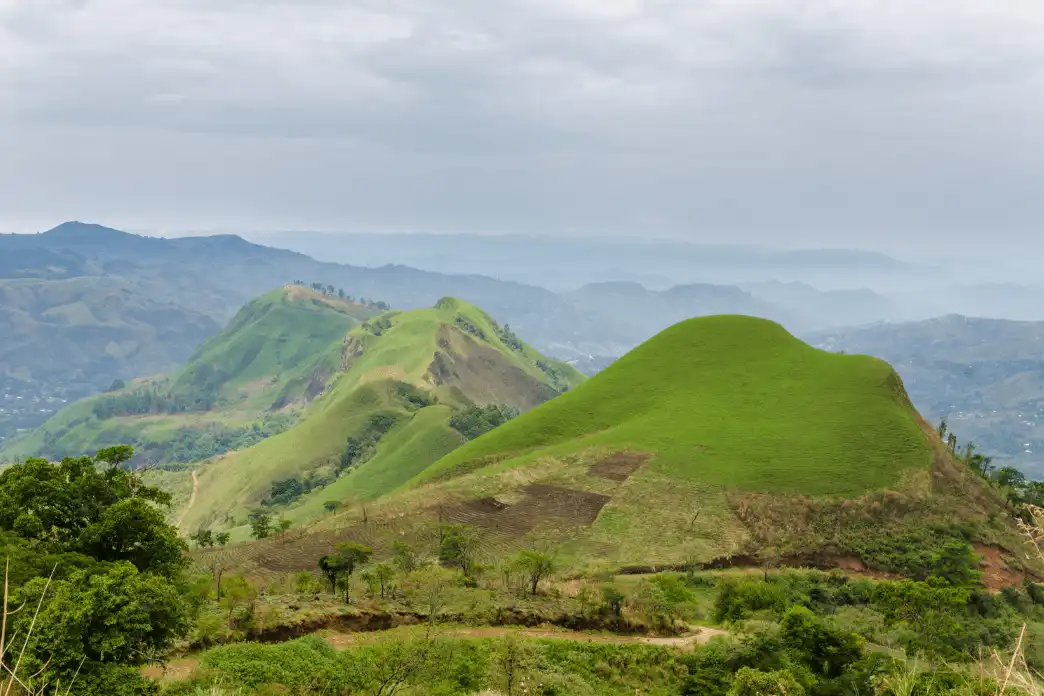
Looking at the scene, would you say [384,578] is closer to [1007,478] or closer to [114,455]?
[114,455]

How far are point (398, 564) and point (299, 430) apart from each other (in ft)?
421

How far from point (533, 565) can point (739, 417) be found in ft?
151

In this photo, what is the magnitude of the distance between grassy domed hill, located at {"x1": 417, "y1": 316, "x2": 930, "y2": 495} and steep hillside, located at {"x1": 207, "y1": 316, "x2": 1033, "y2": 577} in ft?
0.72

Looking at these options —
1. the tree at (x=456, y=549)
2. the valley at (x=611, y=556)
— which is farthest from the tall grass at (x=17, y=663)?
the tree at (x=456, y=549)

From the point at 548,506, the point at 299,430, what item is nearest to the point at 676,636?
the point at 548,506

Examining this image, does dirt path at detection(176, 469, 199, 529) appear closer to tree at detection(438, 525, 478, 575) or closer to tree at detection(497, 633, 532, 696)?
tree at detection(438, 525, 478, 575)

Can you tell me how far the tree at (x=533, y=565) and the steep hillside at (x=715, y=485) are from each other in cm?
1016

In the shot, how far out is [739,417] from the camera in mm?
81375

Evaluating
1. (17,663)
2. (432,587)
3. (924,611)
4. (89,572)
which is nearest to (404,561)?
(432,587)

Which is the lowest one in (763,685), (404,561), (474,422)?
(474,422)

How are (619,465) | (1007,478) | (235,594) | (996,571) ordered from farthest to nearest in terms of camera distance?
1. (1007,478)
2. (619,465)
3. (996,571)
4. (235,594)

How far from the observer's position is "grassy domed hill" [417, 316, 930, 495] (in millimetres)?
69938

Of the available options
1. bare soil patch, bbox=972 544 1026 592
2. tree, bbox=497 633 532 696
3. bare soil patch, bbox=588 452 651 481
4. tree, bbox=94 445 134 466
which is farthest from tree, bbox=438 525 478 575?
bare soil patch, bbox=972 544 1026 592

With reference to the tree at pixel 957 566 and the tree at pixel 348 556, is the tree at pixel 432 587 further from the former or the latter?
the tree at pixel 957 566
